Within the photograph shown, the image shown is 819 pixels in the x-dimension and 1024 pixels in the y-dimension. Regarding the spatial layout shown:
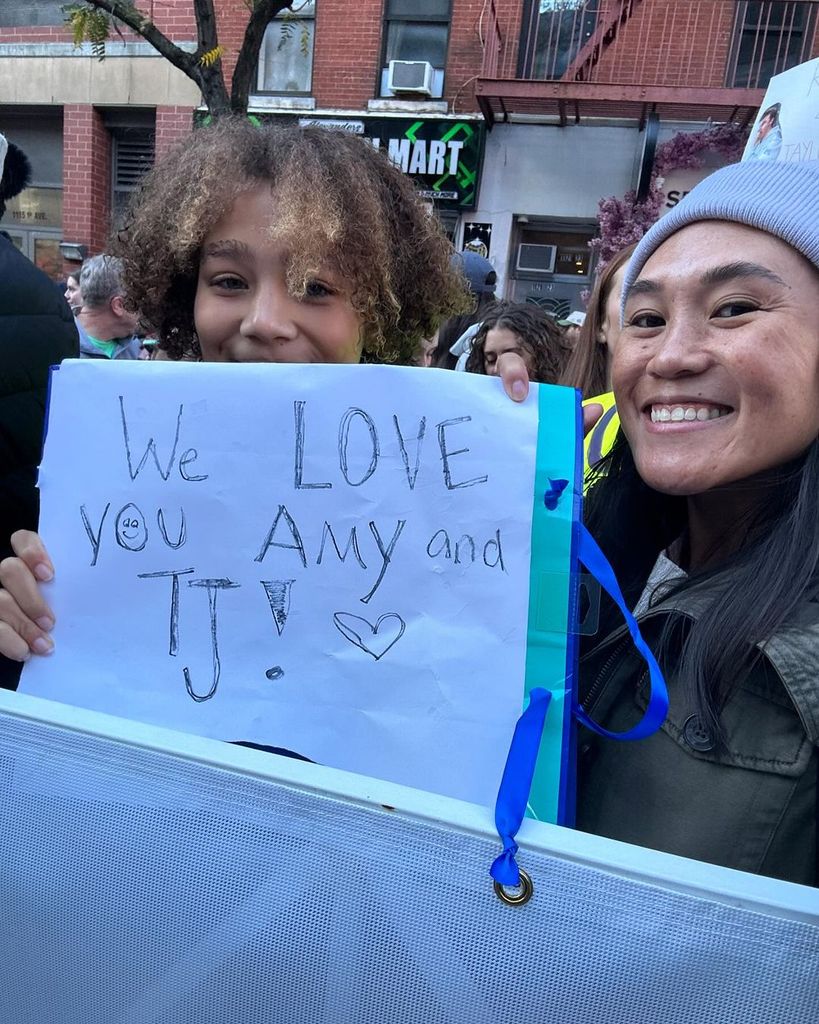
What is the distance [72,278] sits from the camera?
5988 mm

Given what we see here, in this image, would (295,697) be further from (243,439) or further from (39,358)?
(39,358)

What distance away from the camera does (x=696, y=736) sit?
780mm

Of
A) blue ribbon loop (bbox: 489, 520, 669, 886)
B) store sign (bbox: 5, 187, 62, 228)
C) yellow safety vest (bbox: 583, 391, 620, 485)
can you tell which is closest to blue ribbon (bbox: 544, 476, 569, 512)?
blue ribbon loop (bbox: 489, 520, 669, 886)

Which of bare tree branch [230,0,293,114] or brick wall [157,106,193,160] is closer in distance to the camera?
bare tree branch [230,0,293,114]

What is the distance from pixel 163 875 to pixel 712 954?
1.55 feet

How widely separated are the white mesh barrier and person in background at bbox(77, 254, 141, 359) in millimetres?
3651

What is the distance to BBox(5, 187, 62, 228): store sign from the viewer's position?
9305 millimetres

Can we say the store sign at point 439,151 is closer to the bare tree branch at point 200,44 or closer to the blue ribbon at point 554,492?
the bare tree branch at point 200,44

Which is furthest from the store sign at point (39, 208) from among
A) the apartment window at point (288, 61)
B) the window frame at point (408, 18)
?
the window frame at point (408, 18)

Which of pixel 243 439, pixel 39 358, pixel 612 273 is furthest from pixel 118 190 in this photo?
pixel 243 439

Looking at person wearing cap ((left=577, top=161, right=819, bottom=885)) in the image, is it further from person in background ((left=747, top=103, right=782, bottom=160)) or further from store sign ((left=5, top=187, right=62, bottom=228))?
store sign ((left=5, top=187, right=62, bottom=228))

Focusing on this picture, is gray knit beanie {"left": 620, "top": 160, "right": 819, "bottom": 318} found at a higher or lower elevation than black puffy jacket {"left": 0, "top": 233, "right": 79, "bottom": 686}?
higher

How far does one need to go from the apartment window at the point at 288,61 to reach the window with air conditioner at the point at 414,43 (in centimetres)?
91

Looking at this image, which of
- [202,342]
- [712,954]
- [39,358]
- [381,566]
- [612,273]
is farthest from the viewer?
[612,273]
